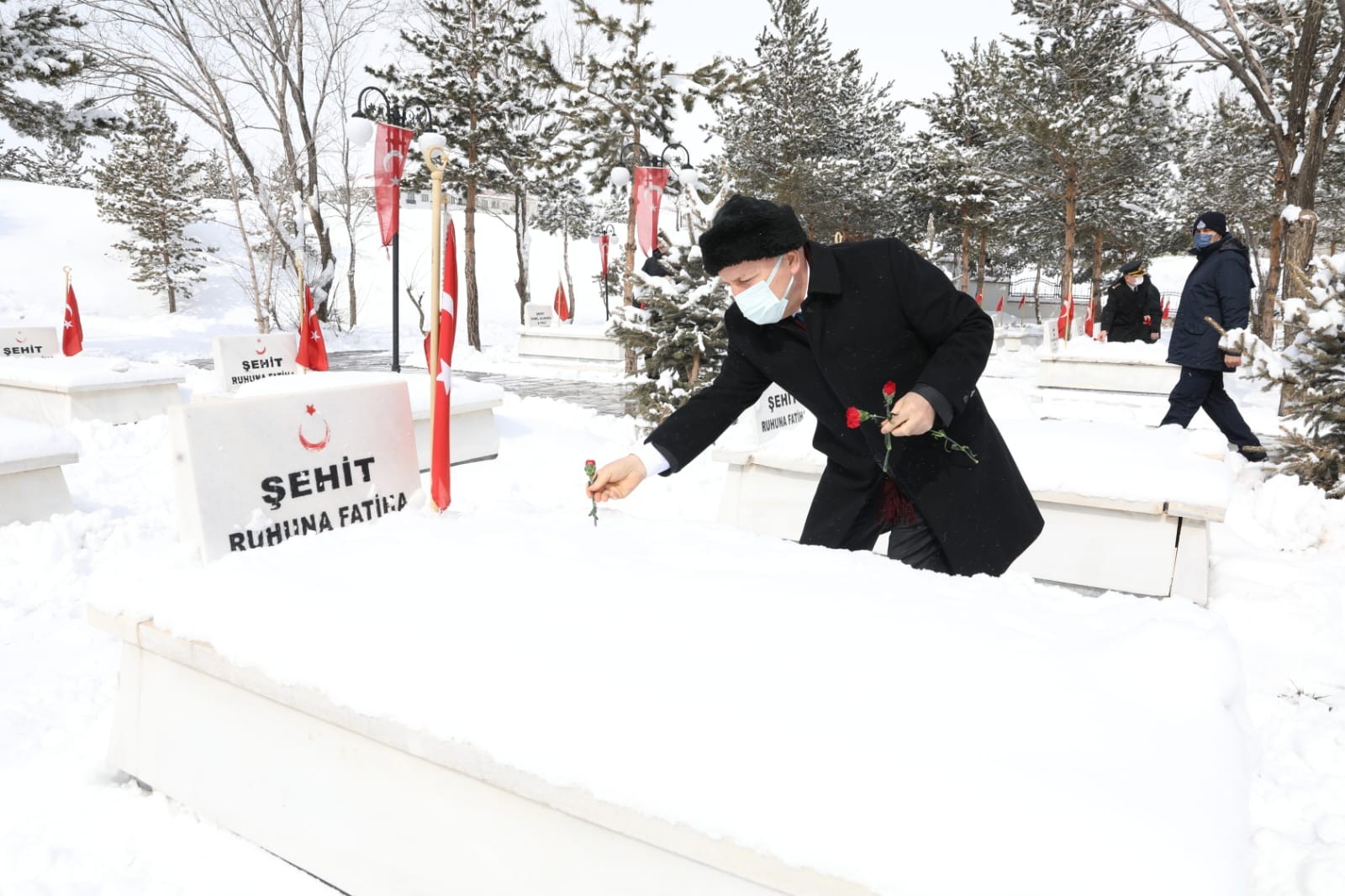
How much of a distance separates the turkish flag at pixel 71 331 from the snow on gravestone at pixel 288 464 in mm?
10226

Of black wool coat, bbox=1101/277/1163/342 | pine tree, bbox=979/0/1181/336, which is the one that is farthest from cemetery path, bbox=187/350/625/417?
pine tree, bbox=979/0/1181/336

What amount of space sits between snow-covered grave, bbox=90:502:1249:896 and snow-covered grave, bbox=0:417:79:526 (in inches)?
137

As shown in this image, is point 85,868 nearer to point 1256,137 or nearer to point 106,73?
point 106,73

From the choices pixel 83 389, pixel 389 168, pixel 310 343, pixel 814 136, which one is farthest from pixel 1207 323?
pixel 814 136

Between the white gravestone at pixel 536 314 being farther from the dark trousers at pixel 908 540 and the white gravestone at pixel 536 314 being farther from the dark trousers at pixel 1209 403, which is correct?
the dark trousers at pixel 908 540

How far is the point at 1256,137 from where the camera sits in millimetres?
24672

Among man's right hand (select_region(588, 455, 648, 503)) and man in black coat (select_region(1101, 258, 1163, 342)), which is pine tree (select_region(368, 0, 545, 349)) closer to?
man in black coat (select_region(1101, 258, 1163, 342))

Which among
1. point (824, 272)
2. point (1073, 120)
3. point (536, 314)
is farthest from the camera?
point (1073, 120)

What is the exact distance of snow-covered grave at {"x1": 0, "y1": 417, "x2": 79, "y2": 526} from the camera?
5.05 meters

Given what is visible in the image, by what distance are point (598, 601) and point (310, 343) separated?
7.52 meters

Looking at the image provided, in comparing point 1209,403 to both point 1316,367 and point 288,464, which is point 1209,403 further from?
point 288,464

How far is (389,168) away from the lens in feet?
33.7

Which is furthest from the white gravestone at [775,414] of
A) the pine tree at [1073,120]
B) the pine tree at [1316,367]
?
the pine tree at [1073,120]

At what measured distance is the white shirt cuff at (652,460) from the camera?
2.67 metres
